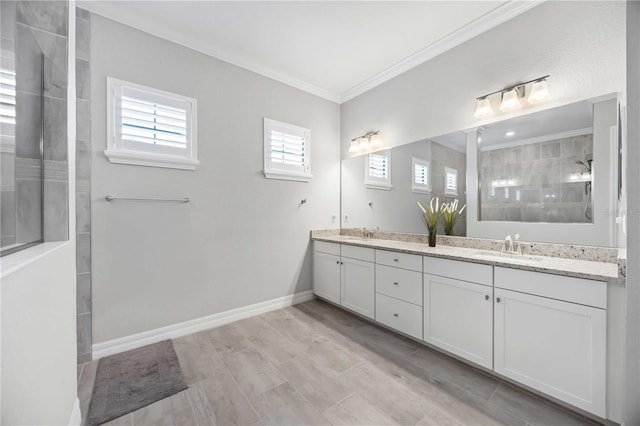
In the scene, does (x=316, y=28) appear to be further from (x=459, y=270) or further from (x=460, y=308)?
(x=460, y=308)

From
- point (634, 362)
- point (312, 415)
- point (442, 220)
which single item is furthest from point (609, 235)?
point (312, 415)

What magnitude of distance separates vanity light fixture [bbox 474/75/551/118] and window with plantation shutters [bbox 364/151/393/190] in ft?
3.41

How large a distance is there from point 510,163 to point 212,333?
10.1ft

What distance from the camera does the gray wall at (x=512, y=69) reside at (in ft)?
5.48

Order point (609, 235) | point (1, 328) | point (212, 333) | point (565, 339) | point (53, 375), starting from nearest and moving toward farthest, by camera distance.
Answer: point (1, 328) < point (53, 375) < point (565, 339) < point (609, 235) < point (212, 333)

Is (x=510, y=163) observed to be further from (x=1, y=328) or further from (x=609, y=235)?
(x=1, y=328)

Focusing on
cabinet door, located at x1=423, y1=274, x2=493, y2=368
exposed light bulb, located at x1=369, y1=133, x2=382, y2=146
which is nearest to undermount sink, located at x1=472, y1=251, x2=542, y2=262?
cabinet door, located at x1=423, y1=274, x2=493, y2=368

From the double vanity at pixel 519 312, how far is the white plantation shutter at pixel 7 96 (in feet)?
7.87

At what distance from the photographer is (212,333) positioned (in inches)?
95.0

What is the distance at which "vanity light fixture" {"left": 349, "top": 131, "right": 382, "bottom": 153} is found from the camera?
10.3 feet

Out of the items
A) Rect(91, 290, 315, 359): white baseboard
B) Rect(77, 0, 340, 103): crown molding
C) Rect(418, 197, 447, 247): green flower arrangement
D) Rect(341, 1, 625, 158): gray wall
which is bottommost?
Rect(91, 290, 315, 359): white baseboard

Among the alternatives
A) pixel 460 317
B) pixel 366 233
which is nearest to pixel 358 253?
pixel 366 233

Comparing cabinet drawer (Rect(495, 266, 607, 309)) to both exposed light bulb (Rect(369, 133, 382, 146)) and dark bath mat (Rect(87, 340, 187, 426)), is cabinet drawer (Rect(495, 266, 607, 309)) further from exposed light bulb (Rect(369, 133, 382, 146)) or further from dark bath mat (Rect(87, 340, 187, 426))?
dark bath mat (Rect(87, 340, 187, 426))

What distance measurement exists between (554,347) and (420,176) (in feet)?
5.65
